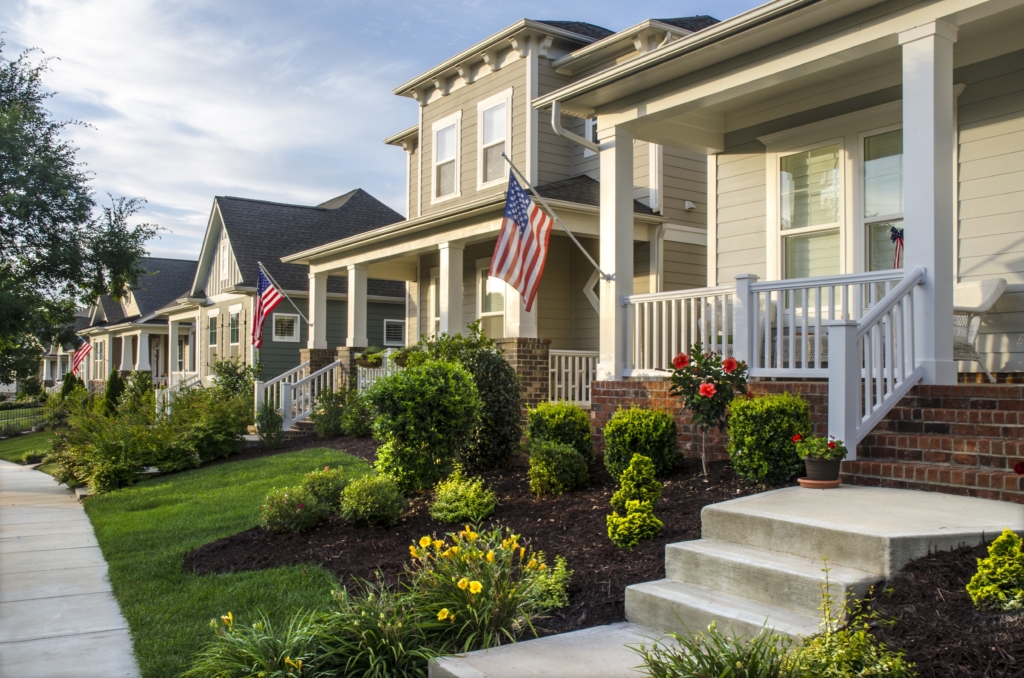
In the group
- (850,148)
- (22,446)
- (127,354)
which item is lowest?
(22,446)

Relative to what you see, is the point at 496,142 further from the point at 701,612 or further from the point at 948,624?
the point at 948,624

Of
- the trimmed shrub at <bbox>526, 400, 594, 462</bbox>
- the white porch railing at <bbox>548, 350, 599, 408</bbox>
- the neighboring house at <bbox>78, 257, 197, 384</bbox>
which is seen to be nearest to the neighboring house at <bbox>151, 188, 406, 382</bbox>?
the neighboring house at <bbox>78, 257, 197, 384</bbox>

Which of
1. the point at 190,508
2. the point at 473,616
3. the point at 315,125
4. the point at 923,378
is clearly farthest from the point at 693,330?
the point at 315,125

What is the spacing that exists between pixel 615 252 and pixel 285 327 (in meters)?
15.8

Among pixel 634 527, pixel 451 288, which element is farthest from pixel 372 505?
pixel 451 288

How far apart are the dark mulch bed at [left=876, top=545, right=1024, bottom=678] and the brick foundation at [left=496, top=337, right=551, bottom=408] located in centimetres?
786

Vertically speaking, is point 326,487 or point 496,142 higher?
point 496,142

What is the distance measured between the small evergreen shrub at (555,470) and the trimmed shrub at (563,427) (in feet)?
1.93

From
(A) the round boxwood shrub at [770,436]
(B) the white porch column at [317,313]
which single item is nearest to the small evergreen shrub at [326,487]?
(A) the round boxwood shrub at [770,436]

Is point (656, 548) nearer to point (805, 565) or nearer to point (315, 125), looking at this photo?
point (805, 565)

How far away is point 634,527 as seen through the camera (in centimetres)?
509

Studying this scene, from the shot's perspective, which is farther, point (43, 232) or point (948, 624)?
point (43, 232)

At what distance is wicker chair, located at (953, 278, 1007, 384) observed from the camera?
22.9 feet

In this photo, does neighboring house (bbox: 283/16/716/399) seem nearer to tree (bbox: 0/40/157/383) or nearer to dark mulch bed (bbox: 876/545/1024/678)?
tree (bbox: 0/40/157/383)
